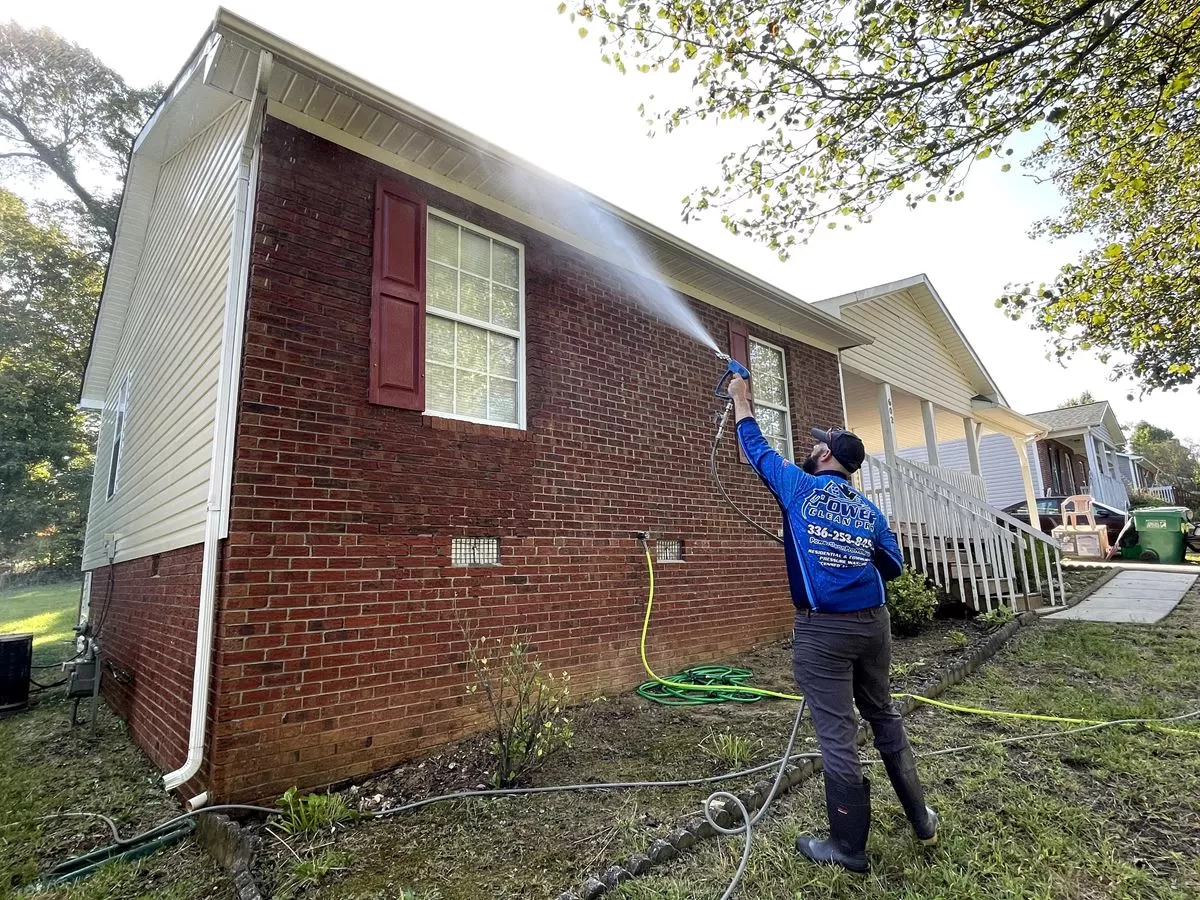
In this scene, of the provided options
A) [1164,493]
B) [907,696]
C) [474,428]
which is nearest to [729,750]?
[907,696]

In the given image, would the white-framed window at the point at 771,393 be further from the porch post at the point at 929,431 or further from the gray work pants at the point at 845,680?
the gray work pants at the point at 845,680

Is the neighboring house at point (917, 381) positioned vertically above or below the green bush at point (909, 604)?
above

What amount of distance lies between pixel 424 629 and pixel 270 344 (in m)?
2.12

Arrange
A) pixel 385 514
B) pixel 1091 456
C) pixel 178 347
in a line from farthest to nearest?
pixel 1091 456, pixel 178 347, pixel 385 514

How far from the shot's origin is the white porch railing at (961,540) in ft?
26.1

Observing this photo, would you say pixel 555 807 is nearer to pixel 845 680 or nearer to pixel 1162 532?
pixel 845 680

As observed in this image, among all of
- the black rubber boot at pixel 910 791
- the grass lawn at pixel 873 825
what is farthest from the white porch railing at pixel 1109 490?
the black rubber boot at pixel 910 791

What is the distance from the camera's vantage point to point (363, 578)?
408 cm

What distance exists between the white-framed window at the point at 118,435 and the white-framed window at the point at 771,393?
27.8ft

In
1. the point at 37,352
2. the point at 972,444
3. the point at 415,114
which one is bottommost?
the point at 972,444

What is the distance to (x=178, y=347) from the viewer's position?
5.77 metres

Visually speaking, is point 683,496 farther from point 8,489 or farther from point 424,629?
point 8,489

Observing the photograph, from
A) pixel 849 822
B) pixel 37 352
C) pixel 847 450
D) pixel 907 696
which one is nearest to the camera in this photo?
pixel 849 822

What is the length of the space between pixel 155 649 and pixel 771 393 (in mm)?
7265
